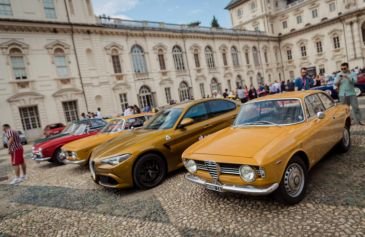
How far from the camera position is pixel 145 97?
27.9m

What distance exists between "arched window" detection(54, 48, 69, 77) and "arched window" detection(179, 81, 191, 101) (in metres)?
13.5

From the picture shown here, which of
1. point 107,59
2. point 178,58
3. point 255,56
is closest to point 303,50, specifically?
point 255,56

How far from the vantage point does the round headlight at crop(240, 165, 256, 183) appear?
10.7ft

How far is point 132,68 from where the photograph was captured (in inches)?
1055

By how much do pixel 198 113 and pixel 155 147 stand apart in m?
1.59

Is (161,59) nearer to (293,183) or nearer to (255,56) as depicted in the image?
(255,56)

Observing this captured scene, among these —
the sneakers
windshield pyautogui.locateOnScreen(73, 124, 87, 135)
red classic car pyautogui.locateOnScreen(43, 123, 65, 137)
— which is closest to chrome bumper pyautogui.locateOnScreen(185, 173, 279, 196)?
the sneakers

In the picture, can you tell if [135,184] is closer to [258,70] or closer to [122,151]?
[122,151]

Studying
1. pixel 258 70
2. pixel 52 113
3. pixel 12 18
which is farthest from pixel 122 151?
pixel 258 70

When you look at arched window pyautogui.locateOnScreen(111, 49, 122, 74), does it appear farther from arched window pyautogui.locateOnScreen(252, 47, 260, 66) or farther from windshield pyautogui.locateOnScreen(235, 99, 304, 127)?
arched window pyautogui.locateOnScreen(252, 47, 260, 66)

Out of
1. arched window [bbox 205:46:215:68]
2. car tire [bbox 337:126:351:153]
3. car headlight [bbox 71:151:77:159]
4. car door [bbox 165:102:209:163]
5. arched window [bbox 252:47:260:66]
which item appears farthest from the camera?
arched window [bbox 252:47:260:66]

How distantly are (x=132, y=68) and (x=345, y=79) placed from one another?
22402 millimetres

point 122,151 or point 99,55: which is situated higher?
point 99,55

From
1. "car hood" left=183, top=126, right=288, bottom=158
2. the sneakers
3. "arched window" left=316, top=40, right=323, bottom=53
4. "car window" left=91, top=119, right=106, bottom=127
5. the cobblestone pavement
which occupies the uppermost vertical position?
"arched window" left=316, top=40, right=323, bottom=53
